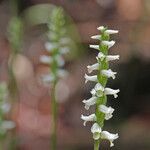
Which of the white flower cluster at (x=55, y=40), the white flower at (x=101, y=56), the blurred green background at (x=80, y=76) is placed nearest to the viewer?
the white flower at (x=101, y=56)

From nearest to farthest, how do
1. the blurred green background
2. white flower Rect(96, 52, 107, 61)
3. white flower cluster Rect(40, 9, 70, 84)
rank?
1. white flower Rect(96, 52, 107, 61)
2. white flower cluster Rect(40, 9, 70, 84)
3. the blurred green background

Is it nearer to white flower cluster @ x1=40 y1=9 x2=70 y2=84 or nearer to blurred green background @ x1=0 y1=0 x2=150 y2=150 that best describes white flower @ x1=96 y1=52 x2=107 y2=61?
white flower cluster @ x1=40 y1=9 x2=70 y2=84

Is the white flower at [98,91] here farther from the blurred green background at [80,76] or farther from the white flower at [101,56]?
the blurred green background at [80,76]

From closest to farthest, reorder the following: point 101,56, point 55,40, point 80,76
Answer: point 101,56, point 55,40, point 80,76

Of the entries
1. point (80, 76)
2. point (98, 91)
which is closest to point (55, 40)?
point (98, 91)

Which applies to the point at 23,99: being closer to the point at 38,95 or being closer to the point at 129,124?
the point at 38,95

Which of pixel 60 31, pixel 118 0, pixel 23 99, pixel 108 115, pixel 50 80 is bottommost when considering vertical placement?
pixel 108 115

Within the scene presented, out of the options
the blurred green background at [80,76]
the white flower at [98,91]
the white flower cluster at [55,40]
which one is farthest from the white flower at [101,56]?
the blurred green background at [80,76]

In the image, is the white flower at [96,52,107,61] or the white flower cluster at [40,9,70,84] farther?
the white flower cluster at [40,9,70,84]

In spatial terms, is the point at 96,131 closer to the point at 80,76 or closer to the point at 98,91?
the point at 98,91

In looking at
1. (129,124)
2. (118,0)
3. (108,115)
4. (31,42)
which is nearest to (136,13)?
(118,0)

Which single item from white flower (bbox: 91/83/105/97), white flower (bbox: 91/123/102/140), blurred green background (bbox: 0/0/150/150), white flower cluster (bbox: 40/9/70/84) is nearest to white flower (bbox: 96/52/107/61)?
white flower (bbox: 91/83/105/97)
